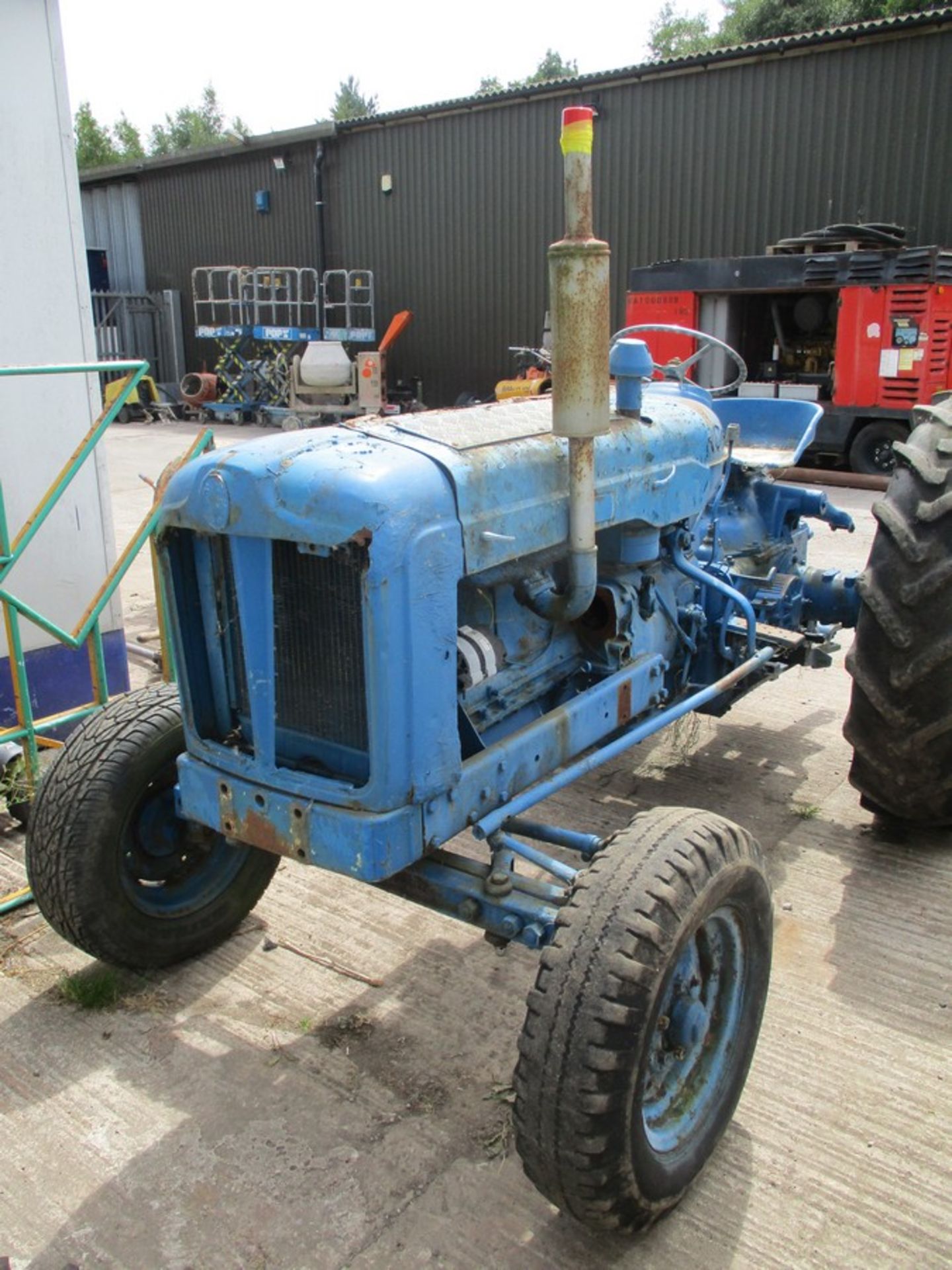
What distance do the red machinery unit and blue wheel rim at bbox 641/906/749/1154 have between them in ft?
30.6

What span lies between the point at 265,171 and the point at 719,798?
1877 centimetres

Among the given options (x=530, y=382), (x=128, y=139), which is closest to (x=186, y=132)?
(x=128, y=139)

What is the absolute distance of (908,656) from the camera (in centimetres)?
337

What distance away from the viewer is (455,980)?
120 inches

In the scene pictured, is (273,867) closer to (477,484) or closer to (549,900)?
(549,900)

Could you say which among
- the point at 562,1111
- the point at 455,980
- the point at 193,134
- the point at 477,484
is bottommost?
the point at 455,980

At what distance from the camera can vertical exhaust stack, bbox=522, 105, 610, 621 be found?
2.28 meters

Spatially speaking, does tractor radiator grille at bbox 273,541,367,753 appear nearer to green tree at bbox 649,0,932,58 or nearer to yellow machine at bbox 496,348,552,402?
yellow machine at bbox 496,348,552,402

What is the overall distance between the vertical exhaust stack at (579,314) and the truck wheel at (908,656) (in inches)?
52.6

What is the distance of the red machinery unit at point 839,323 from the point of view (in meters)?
10.5

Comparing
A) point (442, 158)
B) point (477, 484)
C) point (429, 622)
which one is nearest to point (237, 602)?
point (429, 622)

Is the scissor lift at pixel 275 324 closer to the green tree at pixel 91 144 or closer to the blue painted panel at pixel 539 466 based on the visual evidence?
the blue painted panel at pixel 539 466

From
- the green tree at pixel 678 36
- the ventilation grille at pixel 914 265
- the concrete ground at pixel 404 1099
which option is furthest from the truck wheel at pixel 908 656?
the green tree at pixel 678 36

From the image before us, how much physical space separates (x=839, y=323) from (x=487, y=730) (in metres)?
9.45
